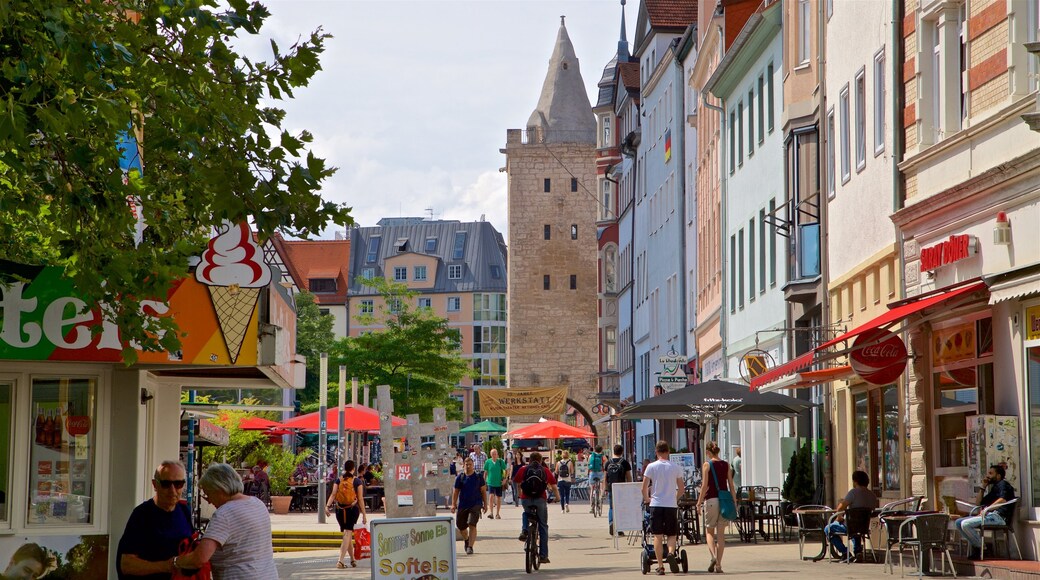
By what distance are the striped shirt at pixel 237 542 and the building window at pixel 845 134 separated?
1742 centimetres

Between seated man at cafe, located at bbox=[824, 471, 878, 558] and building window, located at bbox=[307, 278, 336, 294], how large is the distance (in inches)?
4722

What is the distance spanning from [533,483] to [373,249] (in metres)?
121

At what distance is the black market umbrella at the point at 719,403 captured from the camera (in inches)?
955

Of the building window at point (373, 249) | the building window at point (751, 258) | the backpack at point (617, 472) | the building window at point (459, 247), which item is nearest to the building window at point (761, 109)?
the building window at point (751, 258)

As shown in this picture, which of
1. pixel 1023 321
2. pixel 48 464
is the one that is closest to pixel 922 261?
pixel 1023 321

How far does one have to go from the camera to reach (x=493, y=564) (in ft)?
74.3

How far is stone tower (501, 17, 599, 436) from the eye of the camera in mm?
103250

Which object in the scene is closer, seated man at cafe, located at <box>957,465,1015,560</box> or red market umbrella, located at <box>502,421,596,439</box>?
seated man at cafe, located at <box>957,465,1015,560</box>

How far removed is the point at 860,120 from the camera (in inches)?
950

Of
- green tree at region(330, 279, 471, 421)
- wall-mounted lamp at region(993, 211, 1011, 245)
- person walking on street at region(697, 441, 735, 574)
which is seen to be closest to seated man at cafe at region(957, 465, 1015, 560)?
wall-mounted lamp at region(993, 211, 1011, 245)

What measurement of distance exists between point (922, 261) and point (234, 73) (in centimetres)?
1115

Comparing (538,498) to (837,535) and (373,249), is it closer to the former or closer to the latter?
(837,535)

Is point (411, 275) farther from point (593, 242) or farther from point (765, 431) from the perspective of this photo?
point (765, 431)

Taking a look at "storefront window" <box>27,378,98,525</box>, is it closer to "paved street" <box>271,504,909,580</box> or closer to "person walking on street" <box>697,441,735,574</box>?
"paved street" <box>271,504,909,580</box>
